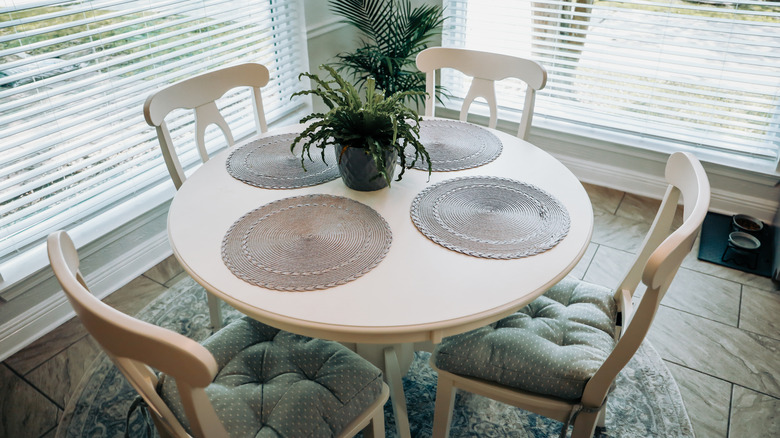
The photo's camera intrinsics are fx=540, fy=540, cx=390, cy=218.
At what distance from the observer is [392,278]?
1.17 meters

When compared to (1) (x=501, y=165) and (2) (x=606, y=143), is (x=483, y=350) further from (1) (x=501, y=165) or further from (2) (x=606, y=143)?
(2) (x=606, y=143)

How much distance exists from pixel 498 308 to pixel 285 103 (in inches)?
90.9

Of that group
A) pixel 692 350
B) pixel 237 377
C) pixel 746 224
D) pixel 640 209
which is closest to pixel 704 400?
pixel 692 350

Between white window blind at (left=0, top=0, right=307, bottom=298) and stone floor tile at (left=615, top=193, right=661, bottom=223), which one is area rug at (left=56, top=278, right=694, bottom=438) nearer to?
white window blind at (left=0, top=0, right=307, bottom=298)

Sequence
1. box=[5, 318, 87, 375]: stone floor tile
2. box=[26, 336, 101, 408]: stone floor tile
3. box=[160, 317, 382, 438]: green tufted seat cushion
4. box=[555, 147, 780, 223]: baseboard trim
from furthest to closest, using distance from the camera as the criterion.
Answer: box=[555, 147, 780, 223]: baseboard trim < box=[5, 318, 87, 375]: stone floor tile < box=[26, 336, 101, 408]: stone floor tile < box=[160, 317, 382, 438]: green tufted seat cushion

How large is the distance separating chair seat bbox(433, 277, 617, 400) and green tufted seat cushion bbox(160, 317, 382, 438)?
233 mm

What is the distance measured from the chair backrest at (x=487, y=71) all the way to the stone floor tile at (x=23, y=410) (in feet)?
5.51

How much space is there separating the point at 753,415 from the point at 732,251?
3.12 ft

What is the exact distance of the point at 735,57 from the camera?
2.56 meters

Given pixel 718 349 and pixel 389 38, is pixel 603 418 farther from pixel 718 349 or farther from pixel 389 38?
pixel 389 38

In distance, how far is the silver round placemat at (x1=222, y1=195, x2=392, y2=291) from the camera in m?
1.16

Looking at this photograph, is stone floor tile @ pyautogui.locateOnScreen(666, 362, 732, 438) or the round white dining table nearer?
the round white dining table

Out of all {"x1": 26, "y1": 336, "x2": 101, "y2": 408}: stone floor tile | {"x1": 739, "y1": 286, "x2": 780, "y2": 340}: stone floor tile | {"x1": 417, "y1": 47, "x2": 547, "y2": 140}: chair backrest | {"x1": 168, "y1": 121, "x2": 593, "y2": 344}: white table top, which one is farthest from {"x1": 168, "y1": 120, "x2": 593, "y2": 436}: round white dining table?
{"x1": 739, "y1": 286, "x2": 780, "y2": 340}: stone floor tile

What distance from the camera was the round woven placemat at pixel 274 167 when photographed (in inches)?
60.6
